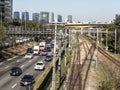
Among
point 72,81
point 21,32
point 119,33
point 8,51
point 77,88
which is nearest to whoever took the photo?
point 77,88

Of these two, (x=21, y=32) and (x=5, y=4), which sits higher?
(x=5, y=4)

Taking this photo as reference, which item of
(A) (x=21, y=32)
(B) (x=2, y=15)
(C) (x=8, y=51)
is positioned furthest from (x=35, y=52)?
(B) (x=2, y=15)

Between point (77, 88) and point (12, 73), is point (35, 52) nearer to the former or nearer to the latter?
point (12, 73)

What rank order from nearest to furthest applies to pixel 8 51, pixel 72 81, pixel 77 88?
pixel 77 88 < pixel 72 81 < pixel 8 51

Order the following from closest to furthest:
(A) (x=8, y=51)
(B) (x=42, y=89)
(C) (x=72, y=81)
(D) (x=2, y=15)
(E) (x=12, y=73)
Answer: (B) (x=42, y=89), (C) (x=72, y=81), (E) (x=12, y=73), (A) (x=8, y=51), (D) (x=2, y=15)

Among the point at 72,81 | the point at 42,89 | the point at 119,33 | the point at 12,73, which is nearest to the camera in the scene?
the point at 42,89

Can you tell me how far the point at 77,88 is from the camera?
1681 inches

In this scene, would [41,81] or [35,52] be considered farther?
[35,52]

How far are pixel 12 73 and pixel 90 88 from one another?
45.0 ft

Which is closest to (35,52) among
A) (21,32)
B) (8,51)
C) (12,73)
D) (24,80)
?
(8,51)

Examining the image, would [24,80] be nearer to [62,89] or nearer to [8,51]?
[62,89]

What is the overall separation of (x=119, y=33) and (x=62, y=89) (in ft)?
230

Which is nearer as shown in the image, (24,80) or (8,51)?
(24,80)

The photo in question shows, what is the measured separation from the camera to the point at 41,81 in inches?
1545
